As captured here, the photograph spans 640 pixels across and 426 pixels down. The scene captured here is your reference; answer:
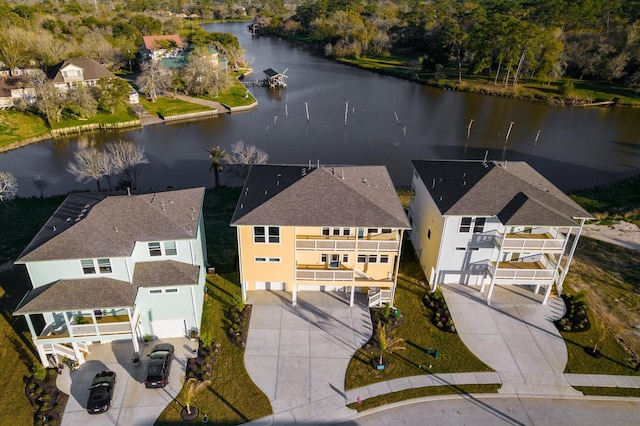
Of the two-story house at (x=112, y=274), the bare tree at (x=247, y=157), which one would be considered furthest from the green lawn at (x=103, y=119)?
the two-story house at (x=112, y=274)

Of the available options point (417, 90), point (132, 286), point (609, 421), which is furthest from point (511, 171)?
point (417, 90)

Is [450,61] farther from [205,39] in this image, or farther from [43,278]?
[43,278]

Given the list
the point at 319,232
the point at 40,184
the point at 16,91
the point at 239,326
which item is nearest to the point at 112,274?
the point at 239,326

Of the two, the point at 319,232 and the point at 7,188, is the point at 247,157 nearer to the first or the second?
the point at 319,232

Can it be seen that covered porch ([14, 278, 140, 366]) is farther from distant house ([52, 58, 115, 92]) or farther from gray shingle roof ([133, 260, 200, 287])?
distant house ([52, 58, 115, 92])

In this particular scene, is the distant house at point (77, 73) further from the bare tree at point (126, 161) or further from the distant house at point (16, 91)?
the bare tree at point (126, 161)
